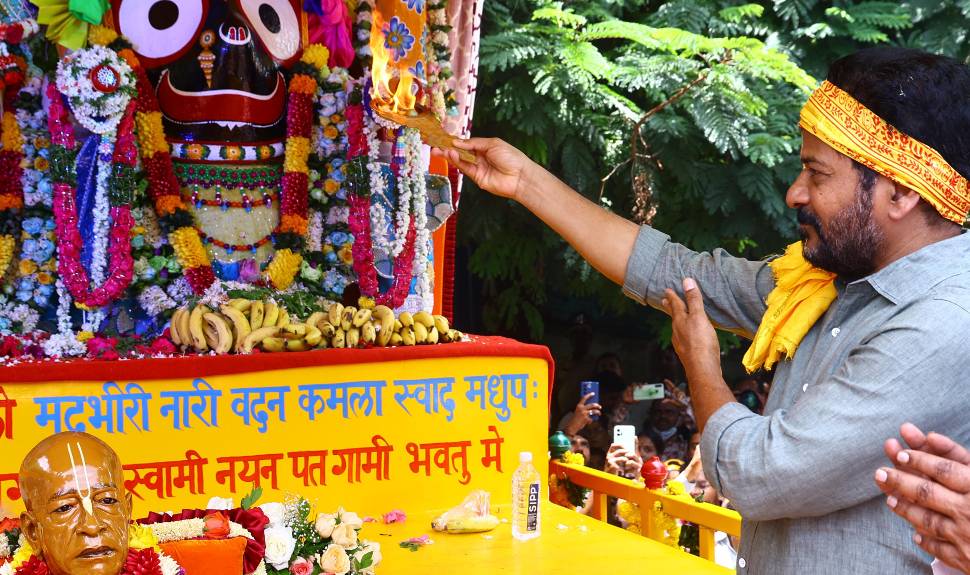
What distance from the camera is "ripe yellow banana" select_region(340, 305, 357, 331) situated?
4.51 meters

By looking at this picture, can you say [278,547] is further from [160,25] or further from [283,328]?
[160,25]

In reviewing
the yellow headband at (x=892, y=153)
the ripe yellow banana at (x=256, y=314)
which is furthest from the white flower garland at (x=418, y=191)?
the yellow headband at (x=892, y=153)

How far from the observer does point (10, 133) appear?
15.4 ft

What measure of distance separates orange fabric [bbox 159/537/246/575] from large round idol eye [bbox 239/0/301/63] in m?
3.20

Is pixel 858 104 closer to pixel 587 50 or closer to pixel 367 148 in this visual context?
pixel 367 148

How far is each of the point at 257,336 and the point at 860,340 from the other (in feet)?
9.63

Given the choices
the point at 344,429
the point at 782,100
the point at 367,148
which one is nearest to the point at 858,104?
the point at 344,429

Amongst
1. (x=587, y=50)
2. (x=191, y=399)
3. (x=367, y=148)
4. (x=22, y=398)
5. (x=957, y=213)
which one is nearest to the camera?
(x=957, y=213)

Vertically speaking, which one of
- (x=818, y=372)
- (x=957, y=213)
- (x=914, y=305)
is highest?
(x=957, y=213)

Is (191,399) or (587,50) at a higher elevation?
(587,50)

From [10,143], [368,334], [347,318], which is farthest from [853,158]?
[10,143]

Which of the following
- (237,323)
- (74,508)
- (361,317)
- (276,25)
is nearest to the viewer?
(74,508)

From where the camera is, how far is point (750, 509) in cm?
187

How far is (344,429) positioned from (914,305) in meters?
2.82
